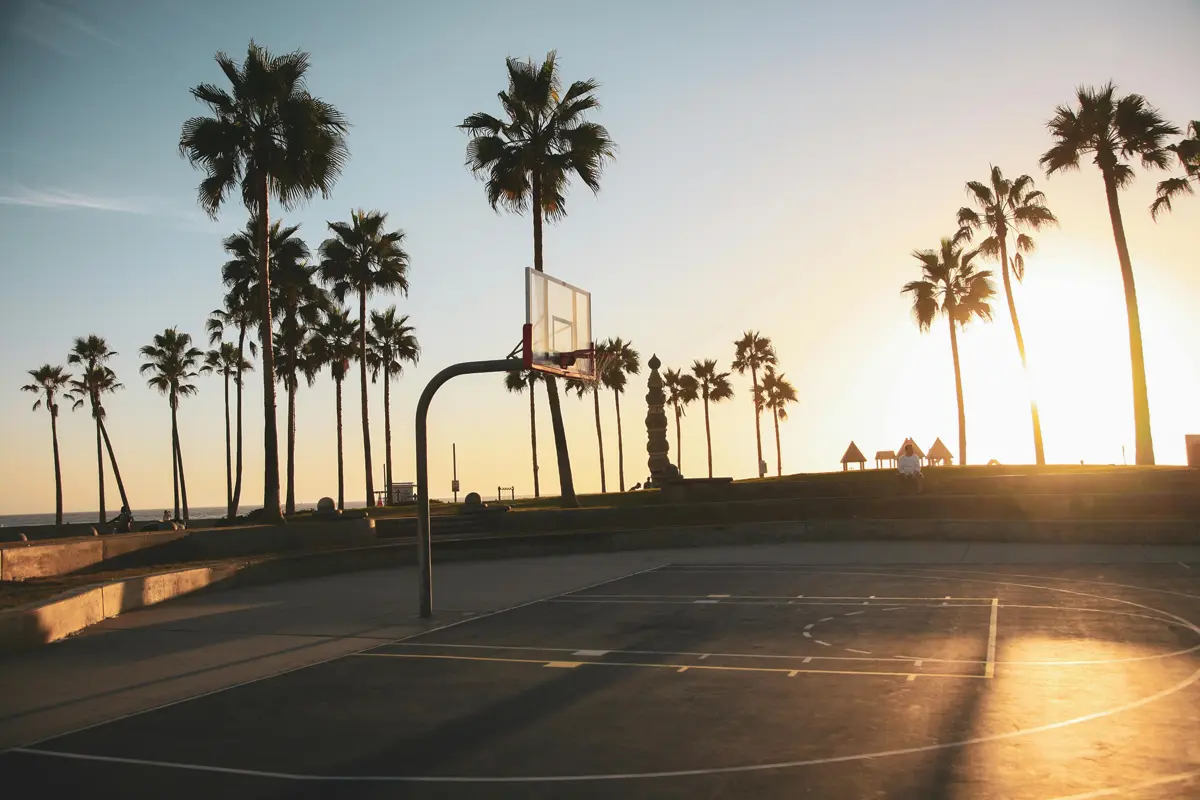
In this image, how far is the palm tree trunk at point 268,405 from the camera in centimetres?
2927

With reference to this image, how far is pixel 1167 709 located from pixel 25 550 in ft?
62.0

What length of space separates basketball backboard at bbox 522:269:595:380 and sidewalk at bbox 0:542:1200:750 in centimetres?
460

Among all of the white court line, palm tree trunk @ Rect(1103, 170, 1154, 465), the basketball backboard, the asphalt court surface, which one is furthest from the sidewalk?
palm tree trunk @ Rect(1103, 170, 1154, 465)

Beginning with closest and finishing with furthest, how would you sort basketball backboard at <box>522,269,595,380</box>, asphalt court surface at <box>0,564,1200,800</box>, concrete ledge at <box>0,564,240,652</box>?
asphalt court surface at <box>0,564,1200,800</box>
concrete ledge at <box>0,564,240,652</box>
basketball backboard at <box>522,269,595,380</box>

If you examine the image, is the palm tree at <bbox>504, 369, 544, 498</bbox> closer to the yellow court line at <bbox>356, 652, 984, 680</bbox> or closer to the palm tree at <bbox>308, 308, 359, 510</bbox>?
the palm tree at <bbox>308, 308, 359, 510</bbox>

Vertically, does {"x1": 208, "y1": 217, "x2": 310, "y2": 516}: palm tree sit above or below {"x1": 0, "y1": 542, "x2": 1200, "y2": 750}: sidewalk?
above

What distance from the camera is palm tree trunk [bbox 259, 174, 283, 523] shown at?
96.0 feet

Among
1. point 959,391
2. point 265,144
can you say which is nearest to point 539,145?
point 265,144

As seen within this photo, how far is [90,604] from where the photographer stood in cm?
1500

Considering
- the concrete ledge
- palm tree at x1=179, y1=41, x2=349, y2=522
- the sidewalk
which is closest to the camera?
the sidewalk

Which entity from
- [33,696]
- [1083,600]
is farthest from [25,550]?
[1083,600]

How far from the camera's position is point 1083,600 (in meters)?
15.8

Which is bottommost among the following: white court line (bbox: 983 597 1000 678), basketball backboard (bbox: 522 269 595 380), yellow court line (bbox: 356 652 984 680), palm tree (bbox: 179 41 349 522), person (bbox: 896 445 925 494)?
white court line (bbox: 983 597 1000 678)

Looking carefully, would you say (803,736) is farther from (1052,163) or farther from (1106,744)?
(1052,163)
